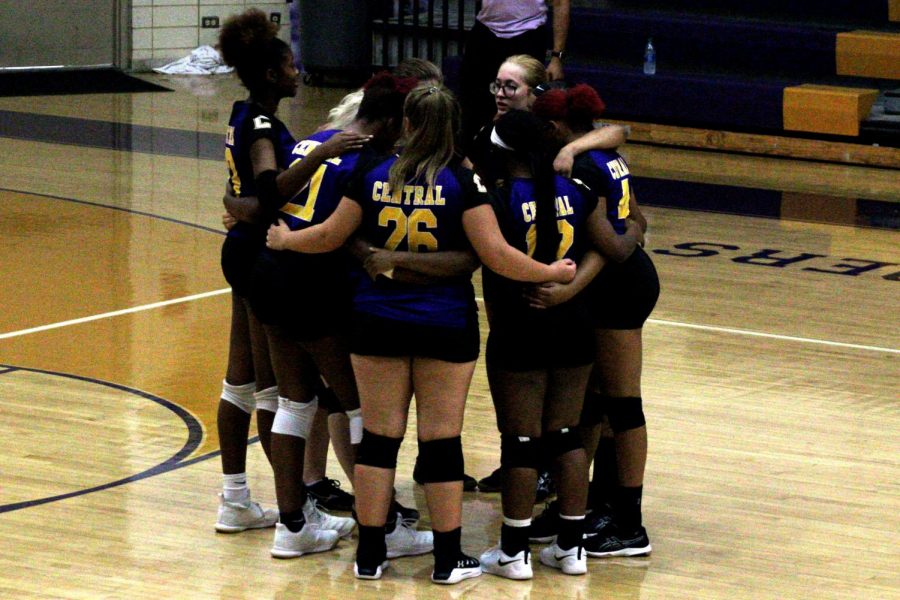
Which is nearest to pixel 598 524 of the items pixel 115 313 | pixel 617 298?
pixel 617 298

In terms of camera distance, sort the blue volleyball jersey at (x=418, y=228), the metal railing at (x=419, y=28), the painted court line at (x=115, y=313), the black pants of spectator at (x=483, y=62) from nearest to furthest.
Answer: the blue volleyball jersey at (x=418, y=228), the painted court line at (x=115, y=313), the black pants of spectator at (x=483, y=62), the metal railing at (x=419, y=28)

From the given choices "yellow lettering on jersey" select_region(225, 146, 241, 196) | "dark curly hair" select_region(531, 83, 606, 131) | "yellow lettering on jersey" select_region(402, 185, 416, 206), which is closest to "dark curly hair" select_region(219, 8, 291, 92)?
"yellow lettering on jersey" select_region(225, 146, 241, 196)

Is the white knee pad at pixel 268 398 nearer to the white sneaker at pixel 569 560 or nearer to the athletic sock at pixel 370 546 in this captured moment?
the athletic sock at pixel 370 546

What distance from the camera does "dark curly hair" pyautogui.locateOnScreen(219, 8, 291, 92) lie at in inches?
174

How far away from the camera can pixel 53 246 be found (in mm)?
8695

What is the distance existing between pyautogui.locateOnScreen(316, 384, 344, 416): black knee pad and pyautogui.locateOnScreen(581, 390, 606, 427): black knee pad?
716 millimetres

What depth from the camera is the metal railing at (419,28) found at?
16766 mm

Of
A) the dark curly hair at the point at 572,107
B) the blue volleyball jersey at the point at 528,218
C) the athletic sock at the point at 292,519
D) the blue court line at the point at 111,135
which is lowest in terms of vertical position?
the athletic sock at the point at 292,519

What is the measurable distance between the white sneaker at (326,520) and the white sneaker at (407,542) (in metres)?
0.16

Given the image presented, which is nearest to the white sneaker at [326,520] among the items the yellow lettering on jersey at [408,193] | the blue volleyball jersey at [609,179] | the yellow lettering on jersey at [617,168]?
the yellow lettering on jersey at [408,193]

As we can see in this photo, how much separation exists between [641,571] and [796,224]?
20.6 ft

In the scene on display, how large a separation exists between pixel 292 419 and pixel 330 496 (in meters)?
0.57

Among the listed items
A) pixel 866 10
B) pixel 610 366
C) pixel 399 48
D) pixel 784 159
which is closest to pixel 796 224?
pixel 784 159

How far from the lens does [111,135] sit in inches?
513
